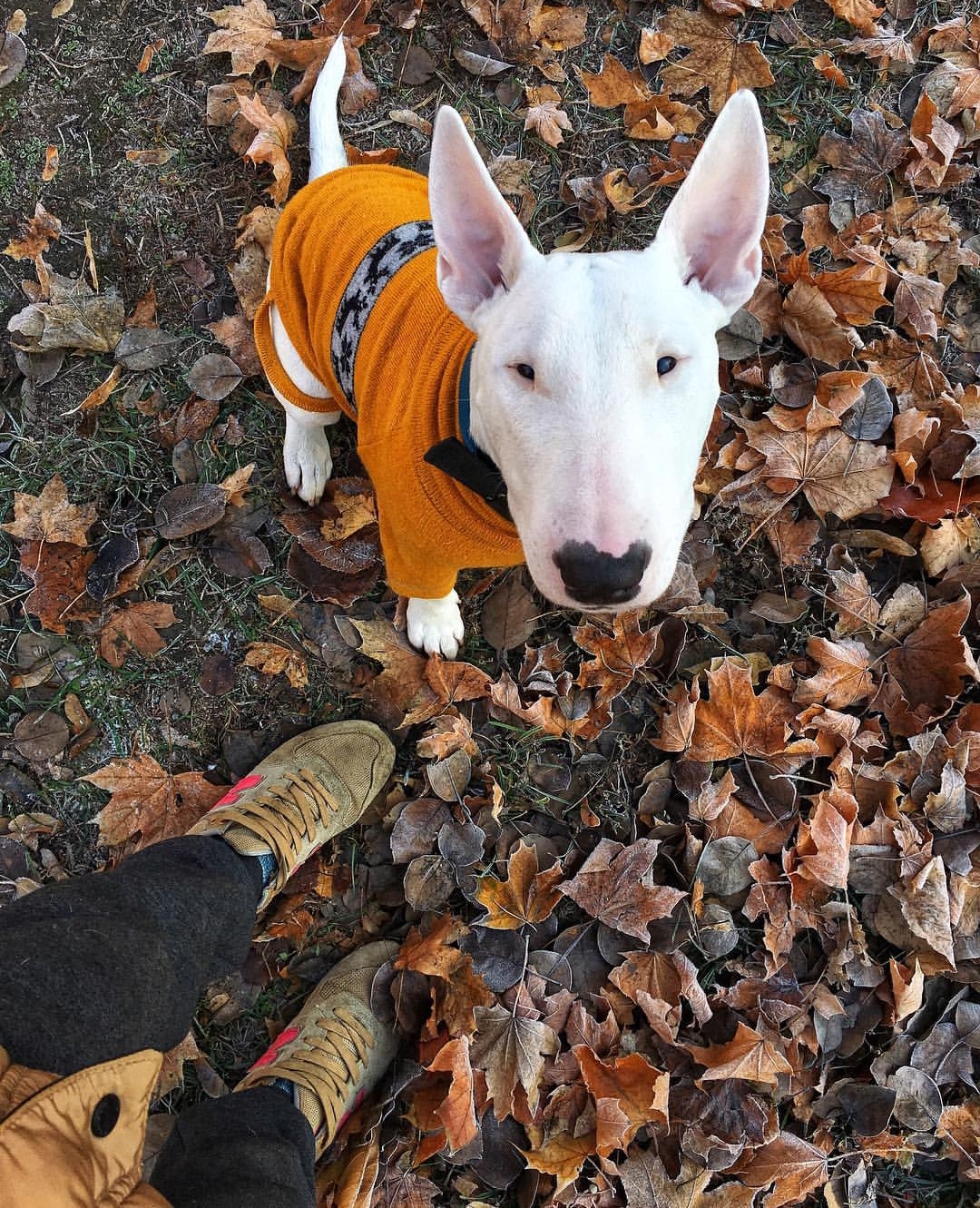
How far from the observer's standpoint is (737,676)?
2.74 m

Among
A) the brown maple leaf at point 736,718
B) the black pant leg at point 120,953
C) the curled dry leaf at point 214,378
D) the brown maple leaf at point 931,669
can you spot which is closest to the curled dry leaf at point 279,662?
the black pant leg at point 120,953

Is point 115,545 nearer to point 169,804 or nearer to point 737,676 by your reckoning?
point 169,804

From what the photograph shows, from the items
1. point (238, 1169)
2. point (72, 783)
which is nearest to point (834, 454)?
point (238, 1169)

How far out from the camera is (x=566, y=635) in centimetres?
294

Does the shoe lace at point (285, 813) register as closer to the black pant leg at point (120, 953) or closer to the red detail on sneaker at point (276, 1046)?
the black pant leg at point (120, 953)

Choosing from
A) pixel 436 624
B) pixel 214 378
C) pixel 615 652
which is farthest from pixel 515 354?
pixel 214 378

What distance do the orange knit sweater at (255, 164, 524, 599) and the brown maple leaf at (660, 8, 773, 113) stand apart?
145cm

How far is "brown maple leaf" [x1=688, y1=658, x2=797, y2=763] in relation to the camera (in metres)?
2.71

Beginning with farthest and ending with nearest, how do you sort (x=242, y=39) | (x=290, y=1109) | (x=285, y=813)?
(x=242, y=39), (x=285, y=813), (x=290, y=1109)

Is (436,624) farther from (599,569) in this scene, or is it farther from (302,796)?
(599,569)

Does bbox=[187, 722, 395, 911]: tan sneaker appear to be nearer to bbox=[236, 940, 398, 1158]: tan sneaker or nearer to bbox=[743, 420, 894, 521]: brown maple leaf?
bbox=[236, 940, 398, 1158]: tan sneaker

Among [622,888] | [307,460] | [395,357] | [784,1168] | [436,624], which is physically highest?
[395,357]

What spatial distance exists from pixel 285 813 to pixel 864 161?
3251mm

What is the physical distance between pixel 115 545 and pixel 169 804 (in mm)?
970
